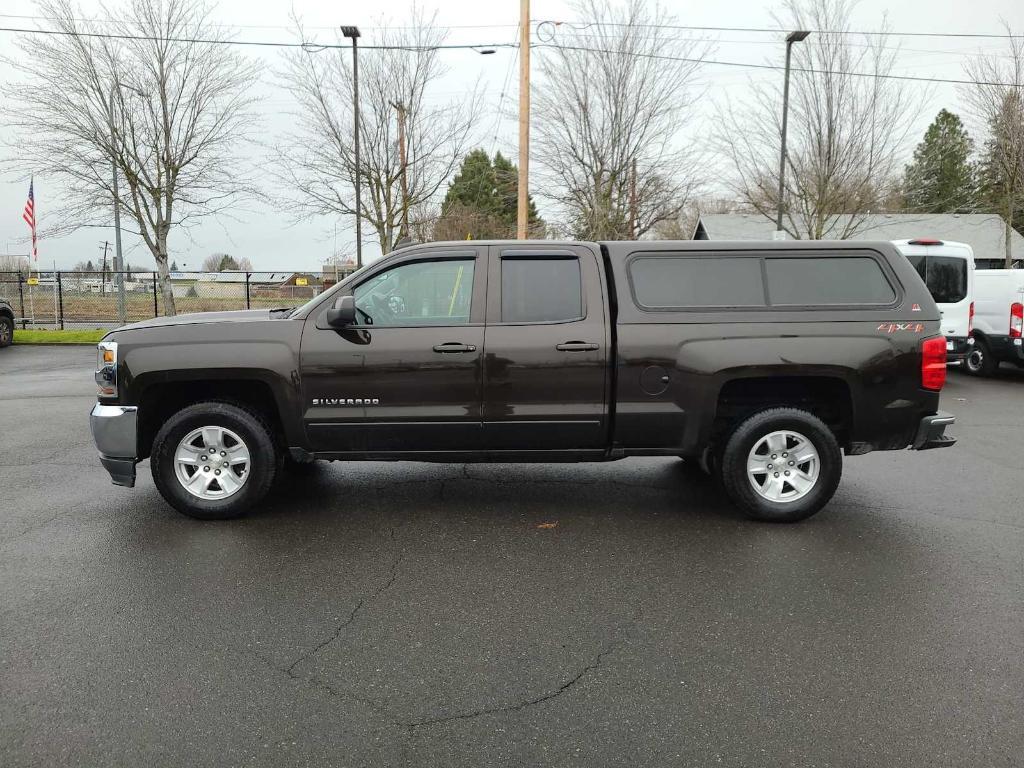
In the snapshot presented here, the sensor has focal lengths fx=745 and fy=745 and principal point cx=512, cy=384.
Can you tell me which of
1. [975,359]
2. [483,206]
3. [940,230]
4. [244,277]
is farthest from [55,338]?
[940,230]

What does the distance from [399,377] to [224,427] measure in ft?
4.10

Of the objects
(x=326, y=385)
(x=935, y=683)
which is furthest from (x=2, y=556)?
(x=935, y=683)

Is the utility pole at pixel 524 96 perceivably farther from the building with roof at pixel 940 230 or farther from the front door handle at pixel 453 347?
the building with roof at pixel 940 230

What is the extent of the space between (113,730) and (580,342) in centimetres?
333

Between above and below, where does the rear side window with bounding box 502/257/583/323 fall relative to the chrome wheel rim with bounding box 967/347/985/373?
above

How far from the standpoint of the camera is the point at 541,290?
511 centimetres

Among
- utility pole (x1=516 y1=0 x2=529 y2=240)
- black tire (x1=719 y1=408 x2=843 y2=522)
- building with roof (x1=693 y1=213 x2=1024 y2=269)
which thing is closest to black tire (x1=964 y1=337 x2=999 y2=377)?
utility pole (x1=516 y1=0 x2=529 y2=240)

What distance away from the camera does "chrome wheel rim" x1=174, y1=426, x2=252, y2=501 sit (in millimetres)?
5062

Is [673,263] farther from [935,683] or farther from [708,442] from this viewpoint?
[935,683]

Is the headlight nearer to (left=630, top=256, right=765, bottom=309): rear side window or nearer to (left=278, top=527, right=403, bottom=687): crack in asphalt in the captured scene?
(left=278, top=527, right=403, bottom=687): crack in asphalt

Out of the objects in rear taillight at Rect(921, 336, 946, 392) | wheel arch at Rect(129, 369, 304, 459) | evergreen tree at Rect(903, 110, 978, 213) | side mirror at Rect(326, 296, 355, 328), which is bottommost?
wheel arch at Rect(129, 369, 304, 459)

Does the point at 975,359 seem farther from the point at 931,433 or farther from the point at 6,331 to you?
the point at 6,331

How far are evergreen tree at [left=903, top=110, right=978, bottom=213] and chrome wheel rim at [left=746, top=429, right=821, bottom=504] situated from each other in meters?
48.3

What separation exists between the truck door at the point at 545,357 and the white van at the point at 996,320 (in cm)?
1050
